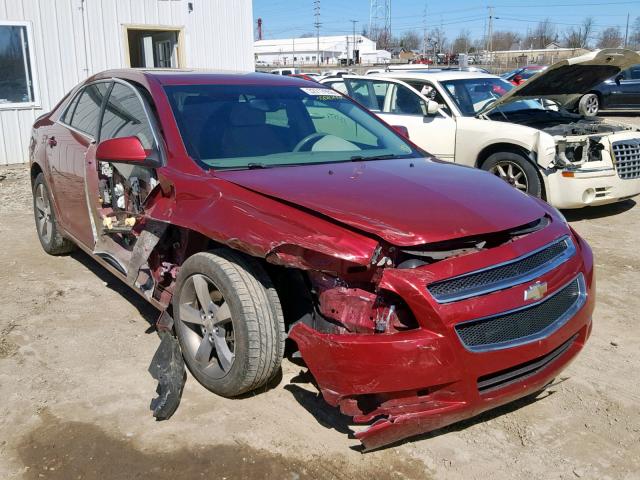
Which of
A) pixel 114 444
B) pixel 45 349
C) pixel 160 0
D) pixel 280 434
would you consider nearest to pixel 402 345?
pixel 280 434

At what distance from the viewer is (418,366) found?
Answer: 2.41 metres

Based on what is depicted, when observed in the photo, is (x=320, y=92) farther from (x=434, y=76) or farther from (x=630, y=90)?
(x=630, y=90)

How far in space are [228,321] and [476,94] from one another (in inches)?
238

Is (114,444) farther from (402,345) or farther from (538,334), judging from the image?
(538,334)

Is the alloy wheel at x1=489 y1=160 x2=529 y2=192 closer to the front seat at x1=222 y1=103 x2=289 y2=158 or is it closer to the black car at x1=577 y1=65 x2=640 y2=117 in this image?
the front seat at x1=222 y1=103 x2=289 y2=158

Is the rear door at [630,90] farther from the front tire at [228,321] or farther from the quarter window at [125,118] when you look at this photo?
the front tire at [228,321]

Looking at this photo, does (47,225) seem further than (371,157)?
Yes

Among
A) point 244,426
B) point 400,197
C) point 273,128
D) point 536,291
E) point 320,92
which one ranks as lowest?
point 244,426

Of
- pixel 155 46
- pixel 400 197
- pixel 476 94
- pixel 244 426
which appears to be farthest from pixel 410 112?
pixel 155 46

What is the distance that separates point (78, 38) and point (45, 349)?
30.4 feet

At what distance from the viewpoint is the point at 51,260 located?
551cm

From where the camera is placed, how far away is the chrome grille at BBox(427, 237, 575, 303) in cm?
246

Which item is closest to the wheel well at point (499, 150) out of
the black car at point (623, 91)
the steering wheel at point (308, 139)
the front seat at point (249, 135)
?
the steering wheel at point (308, 139)

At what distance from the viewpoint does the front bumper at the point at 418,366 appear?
2.41 meters
